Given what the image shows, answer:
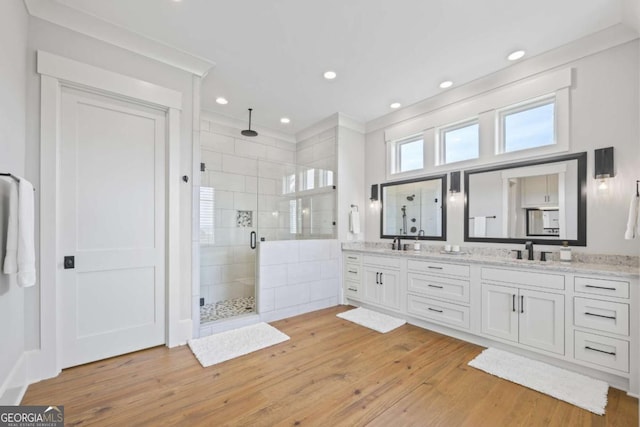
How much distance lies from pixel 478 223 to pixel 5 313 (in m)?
4.35

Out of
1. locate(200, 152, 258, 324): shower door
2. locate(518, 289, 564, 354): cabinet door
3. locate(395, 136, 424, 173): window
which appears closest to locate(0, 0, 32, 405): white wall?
locate(200, 152, 258, 324): shower door

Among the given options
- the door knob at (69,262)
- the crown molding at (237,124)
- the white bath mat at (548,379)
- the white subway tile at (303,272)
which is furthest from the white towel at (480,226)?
the door knob at (69,262)

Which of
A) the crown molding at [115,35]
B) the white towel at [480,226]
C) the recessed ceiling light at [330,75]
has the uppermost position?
the recessed ceiling light at [330,75]

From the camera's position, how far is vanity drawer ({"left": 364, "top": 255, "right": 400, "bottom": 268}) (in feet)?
12.3

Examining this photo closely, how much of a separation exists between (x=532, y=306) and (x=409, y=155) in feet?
8.39

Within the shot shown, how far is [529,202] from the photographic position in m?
3.03

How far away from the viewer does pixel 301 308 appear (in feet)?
13.1

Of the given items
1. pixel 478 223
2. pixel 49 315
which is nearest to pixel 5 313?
pixel 49 315

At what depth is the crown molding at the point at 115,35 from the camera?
87.4 inches

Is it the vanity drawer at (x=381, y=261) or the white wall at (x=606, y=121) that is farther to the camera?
the vanity drawer at (x=381, y=261)

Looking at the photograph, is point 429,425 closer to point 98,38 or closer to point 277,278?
point 277,278

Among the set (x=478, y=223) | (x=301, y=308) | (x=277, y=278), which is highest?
(x=478, y=223)

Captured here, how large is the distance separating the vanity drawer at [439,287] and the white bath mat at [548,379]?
0.60 meters

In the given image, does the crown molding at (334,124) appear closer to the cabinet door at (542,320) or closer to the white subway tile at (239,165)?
the white subway tile at (239,165)
